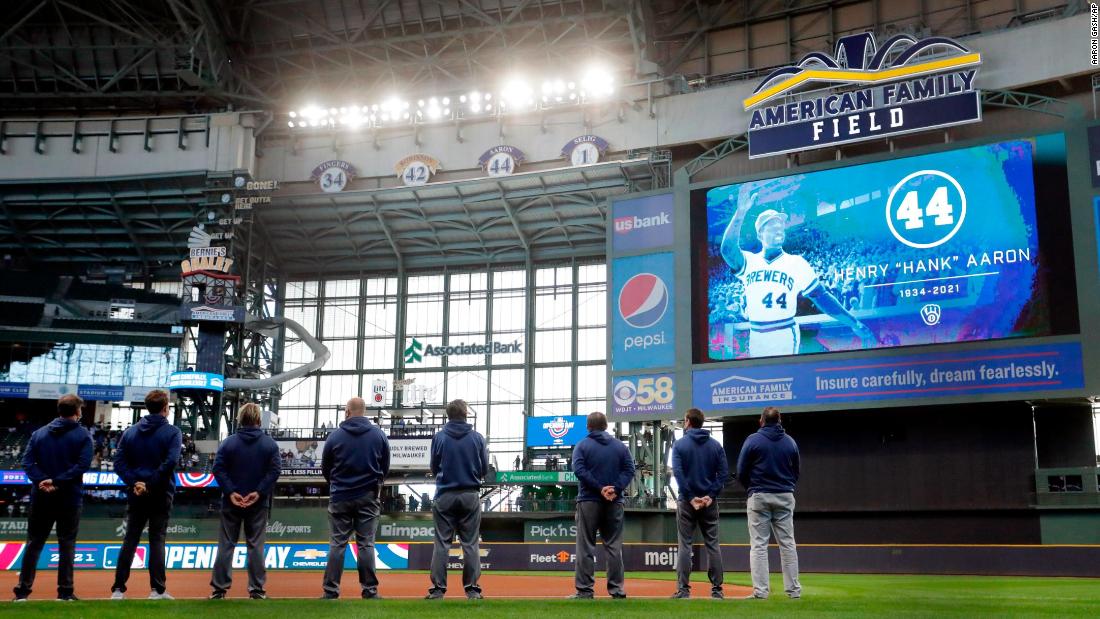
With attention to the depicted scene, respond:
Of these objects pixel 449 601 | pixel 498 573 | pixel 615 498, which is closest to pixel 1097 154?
pixel 498 573

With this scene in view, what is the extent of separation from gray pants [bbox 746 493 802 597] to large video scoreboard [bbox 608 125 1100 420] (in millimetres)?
18159

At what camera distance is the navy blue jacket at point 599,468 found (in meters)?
11.2

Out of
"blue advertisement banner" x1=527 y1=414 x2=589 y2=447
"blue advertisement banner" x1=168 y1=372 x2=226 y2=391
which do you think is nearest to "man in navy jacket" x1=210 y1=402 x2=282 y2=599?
"blue advertisement banner" x1=527 y1=414 x2=589 y2=447

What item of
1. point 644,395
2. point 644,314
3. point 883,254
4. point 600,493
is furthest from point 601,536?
point 644,314

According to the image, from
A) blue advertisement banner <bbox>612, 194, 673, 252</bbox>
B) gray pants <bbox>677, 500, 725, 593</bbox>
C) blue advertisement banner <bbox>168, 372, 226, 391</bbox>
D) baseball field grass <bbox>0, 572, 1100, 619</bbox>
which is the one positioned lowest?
baseball field grass <bbox>0, 572, 1100, 619</bbox>

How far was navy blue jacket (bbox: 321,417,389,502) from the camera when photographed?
10.6 metres

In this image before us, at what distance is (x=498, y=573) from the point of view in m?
26.8

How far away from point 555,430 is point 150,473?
39.1 metres

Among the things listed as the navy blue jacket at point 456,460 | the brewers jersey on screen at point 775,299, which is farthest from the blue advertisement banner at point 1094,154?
the navy blue jacket at point 456,460

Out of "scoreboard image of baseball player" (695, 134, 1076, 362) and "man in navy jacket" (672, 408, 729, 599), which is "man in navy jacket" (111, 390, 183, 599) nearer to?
"man in navy jacket" (672, 408, 729, 599)

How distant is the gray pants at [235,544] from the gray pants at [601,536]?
3.29 meters

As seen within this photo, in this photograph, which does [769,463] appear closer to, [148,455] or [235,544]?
[235,544]

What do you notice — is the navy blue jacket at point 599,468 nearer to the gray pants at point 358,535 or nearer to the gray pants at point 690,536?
the gray pants at point 690,536

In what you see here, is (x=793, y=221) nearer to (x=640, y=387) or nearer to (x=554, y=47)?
(x=640, y=387)
